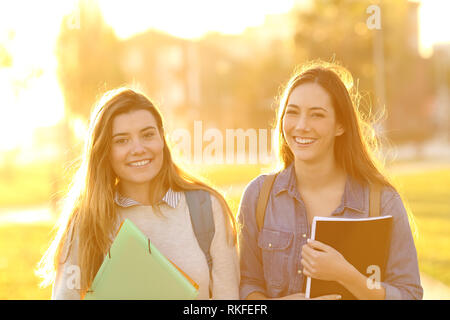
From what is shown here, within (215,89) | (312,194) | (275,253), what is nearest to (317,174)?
(312,194)

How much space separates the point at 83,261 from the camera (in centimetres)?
Answer: 258

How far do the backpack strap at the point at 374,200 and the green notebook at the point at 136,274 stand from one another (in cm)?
98

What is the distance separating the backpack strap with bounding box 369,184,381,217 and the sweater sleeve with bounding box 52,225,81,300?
4.79 ft

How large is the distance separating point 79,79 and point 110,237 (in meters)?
12.2

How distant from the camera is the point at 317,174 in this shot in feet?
9.78

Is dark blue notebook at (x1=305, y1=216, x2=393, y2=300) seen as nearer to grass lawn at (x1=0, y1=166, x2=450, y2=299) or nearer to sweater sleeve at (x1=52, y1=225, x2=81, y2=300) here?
grass lawn at (x1=0, y1=166, x2=450, y2=299)

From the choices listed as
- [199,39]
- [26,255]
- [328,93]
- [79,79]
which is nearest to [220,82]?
[199,39]

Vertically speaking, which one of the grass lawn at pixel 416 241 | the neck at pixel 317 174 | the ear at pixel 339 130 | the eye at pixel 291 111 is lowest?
the grass lawn at pixel 416 241

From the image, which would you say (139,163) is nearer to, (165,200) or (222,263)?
(165,200)

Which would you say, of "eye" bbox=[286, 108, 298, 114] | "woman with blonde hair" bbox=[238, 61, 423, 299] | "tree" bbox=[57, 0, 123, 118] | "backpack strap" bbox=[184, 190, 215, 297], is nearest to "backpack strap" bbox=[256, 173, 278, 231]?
"woman with blonde hair" bbox=[238, 61, 423, 299]

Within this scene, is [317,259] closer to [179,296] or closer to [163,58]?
[179,296]

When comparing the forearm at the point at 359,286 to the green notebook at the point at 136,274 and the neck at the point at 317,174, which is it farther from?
the green notebook at the point at 136,274

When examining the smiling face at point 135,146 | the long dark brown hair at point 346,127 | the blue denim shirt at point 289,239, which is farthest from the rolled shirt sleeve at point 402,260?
the smiling face at point 135,146

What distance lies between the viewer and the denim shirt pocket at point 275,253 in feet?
9.37
